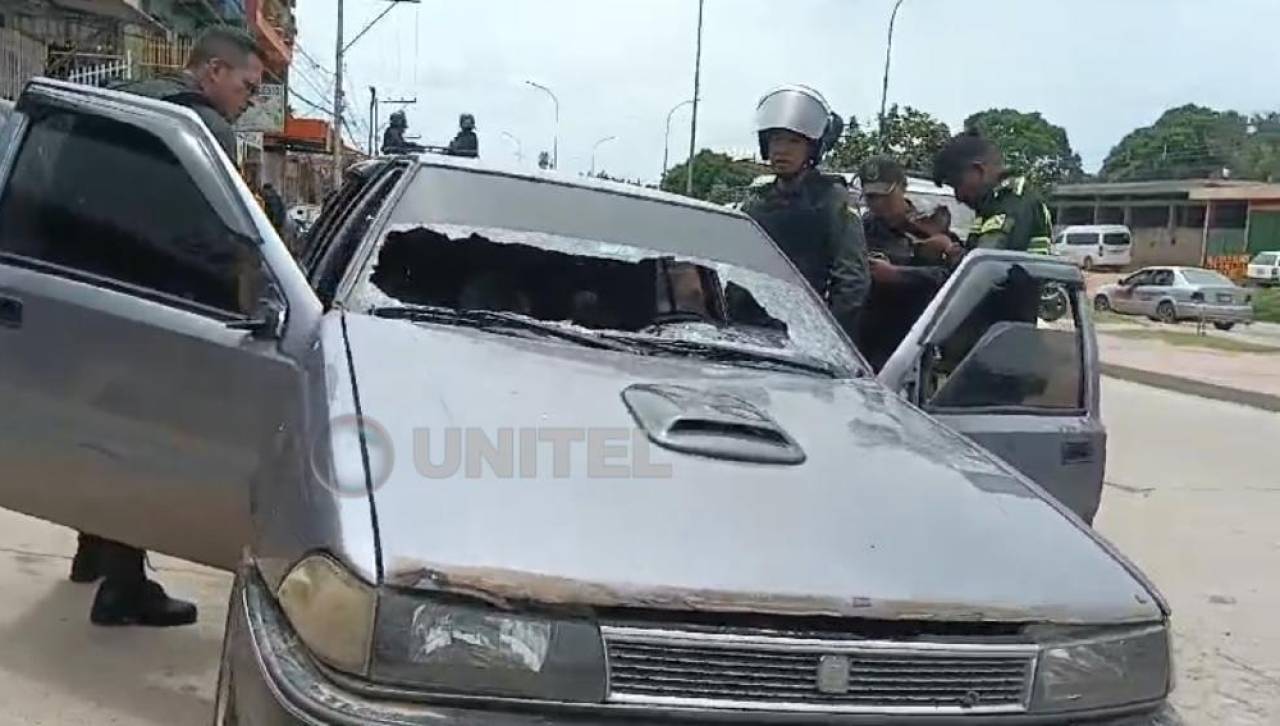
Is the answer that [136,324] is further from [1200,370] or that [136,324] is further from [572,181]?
[1200,370]

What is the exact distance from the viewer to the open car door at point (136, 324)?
3287mm

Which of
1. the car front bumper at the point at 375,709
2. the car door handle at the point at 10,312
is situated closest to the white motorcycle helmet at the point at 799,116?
the car door handle at the point at 10,312

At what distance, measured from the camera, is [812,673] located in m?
2.25

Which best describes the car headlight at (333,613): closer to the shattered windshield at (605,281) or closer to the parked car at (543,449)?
the parked car at (543,449)

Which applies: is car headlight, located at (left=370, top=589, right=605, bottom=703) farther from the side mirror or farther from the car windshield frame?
the car windshield frame

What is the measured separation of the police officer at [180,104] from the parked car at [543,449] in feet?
1.91

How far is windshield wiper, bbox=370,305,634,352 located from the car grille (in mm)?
1223

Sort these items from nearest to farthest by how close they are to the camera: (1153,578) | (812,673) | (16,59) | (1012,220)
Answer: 1. (812,673)
2. (1012,220)
3. (1153,578)
4. (16,59)

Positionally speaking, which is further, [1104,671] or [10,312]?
[10,312]

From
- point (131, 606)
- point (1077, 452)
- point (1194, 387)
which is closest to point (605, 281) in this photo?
point (1077, 452)

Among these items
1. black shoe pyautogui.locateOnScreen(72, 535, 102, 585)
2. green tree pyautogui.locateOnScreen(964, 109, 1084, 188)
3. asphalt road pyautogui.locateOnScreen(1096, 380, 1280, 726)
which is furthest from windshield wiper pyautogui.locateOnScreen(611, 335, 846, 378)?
green tree pyautogui.locateOnScreen(964, 109, 1084, 188)

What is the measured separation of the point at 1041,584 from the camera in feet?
8.03

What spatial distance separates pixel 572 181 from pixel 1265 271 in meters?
47.0

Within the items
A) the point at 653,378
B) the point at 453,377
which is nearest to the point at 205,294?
the point at 453,377
